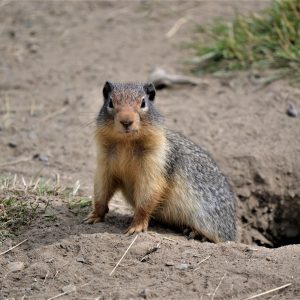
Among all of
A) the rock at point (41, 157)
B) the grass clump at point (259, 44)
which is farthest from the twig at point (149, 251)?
the grass clump at point (259, 44)

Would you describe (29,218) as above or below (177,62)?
below

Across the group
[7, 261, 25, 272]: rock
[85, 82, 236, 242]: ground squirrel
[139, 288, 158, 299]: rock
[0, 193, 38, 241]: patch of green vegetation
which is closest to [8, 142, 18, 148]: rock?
[0, 193, 38, 241]: patch of green vegetation

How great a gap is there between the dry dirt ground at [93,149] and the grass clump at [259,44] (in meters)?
0.30

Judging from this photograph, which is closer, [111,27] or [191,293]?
[191,293]

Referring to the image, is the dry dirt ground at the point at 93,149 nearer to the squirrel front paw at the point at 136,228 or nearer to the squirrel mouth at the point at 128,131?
the squirrel front paw at the point at 136,228

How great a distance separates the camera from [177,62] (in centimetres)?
985

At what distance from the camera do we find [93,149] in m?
8.14

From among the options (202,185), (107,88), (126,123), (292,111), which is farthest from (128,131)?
(292,111)

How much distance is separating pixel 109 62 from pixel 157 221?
4.40 meters

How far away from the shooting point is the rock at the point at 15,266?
5102 mm

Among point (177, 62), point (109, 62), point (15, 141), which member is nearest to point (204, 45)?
point (177, 62)

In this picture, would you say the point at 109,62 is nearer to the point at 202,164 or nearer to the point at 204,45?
the point at 204,45

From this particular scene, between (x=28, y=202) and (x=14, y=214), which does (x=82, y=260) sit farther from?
(x=28, y=202)

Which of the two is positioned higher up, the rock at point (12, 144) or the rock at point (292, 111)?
the rock at point (292, 111)
